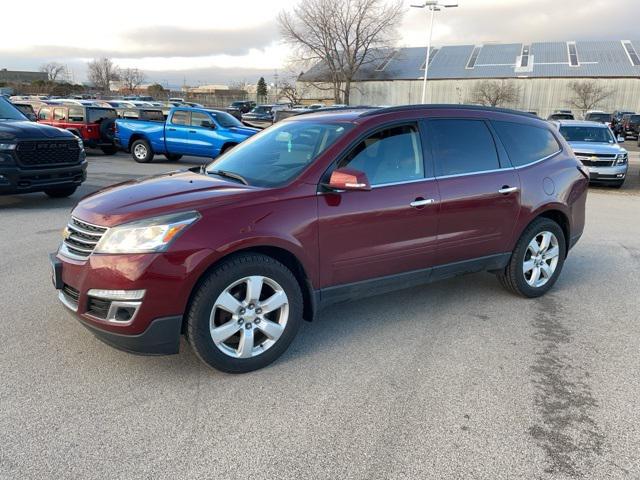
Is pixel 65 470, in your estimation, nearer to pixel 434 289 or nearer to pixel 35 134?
pixel 434 289

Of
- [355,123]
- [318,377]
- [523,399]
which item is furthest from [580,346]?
[355,123]

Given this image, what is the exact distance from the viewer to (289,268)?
3.64 metres

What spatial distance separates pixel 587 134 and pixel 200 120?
11324mm

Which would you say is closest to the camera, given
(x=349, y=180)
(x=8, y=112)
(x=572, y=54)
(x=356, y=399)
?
(x=356, y=399)

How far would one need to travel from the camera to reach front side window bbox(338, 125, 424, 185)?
154 inches

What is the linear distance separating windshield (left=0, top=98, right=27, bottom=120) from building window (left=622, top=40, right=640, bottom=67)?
61.9 meters

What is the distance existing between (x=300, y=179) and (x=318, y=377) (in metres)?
1.37

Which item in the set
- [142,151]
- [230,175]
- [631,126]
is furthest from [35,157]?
[631,126]

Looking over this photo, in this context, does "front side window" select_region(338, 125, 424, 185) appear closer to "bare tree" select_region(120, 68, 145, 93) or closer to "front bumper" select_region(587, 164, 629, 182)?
"front bumper" select_region(587, 164, 629, 182)

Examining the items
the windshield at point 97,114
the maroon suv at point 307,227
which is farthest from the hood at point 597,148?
the windshield at point 97,114

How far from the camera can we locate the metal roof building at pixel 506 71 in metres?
55.1

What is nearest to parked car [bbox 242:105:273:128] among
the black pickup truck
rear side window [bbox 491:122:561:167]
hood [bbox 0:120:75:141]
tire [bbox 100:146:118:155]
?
tire [bbox 100:146:118:155]

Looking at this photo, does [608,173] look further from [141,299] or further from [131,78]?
[131,78]

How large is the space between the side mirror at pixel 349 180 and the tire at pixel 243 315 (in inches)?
26.8
